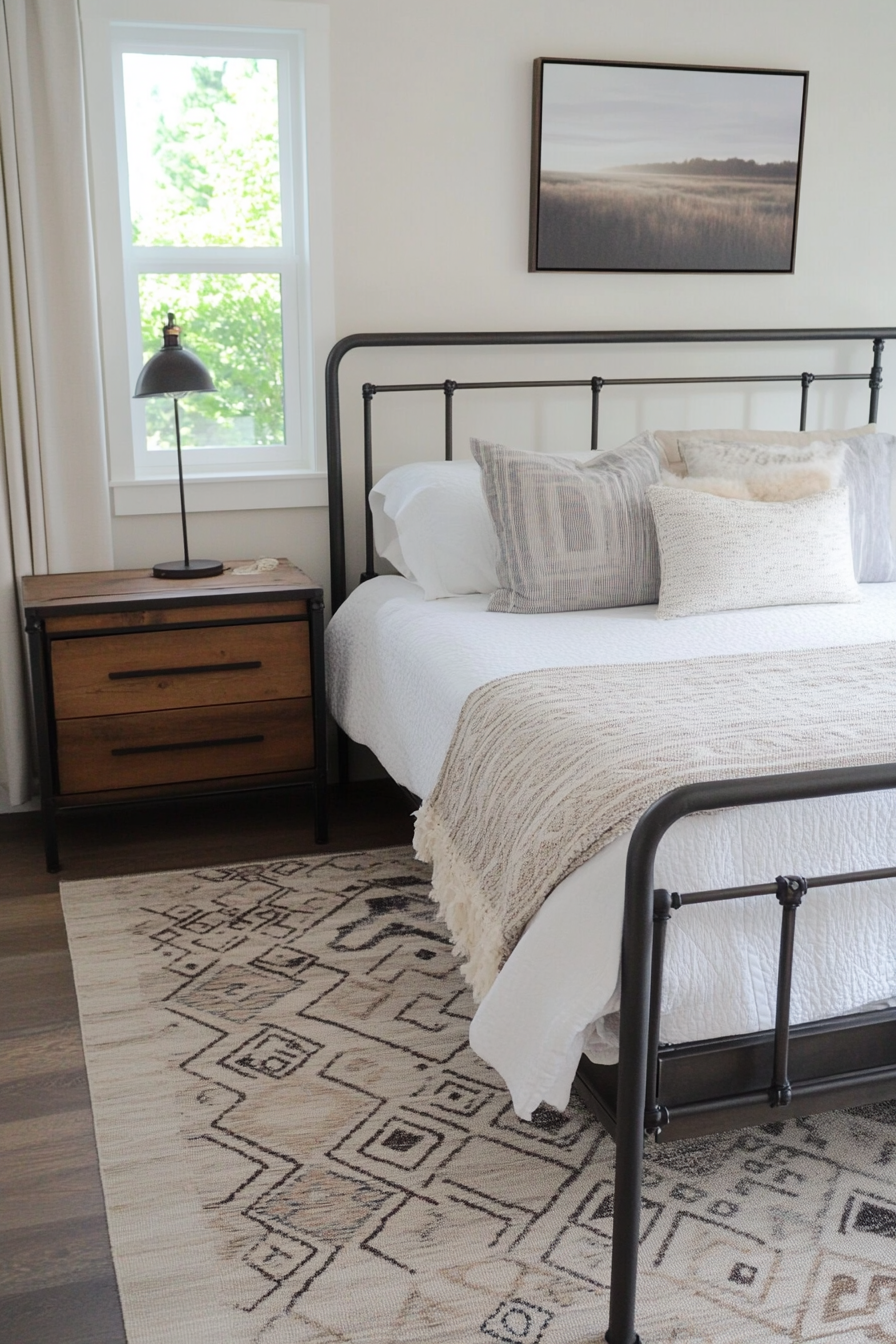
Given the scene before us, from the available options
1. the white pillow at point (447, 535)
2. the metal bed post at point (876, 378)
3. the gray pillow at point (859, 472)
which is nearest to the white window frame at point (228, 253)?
the white pillow at point (447, 535)

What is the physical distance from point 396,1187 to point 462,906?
439mm

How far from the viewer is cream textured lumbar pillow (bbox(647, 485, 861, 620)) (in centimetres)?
264

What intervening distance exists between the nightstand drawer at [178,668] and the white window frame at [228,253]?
1.77ft

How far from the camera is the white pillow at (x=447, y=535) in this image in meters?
2.88

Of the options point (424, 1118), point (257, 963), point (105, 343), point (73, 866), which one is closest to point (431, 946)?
point (257, 963)

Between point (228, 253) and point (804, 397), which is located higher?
point (228, 253)

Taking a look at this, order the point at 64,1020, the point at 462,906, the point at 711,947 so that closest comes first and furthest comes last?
the point at 711,947 → the point at 462,906 → the point at 64,1020

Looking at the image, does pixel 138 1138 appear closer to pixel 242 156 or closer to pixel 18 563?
pixel 18 563

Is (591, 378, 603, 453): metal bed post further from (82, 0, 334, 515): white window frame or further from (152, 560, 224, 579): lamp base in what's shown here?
(152, 560, 224, 579): lamp base

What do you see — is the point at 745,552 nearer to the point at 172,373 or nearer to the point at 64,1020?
the point at 172,373

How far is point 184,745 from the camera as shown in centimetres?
291

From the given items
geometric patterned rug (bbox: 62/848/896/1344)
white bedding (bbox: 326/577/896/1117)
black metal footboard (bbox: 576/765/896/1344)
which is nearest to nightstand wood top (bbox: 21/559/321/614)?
geometric patterned rug (bbox: 62/848/896/1344)

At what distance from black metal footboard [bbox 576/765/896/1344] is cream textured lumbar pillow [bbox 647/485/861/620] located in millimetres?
1161

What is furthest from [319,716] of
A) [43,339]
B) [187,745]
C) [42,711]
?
[43,339]
